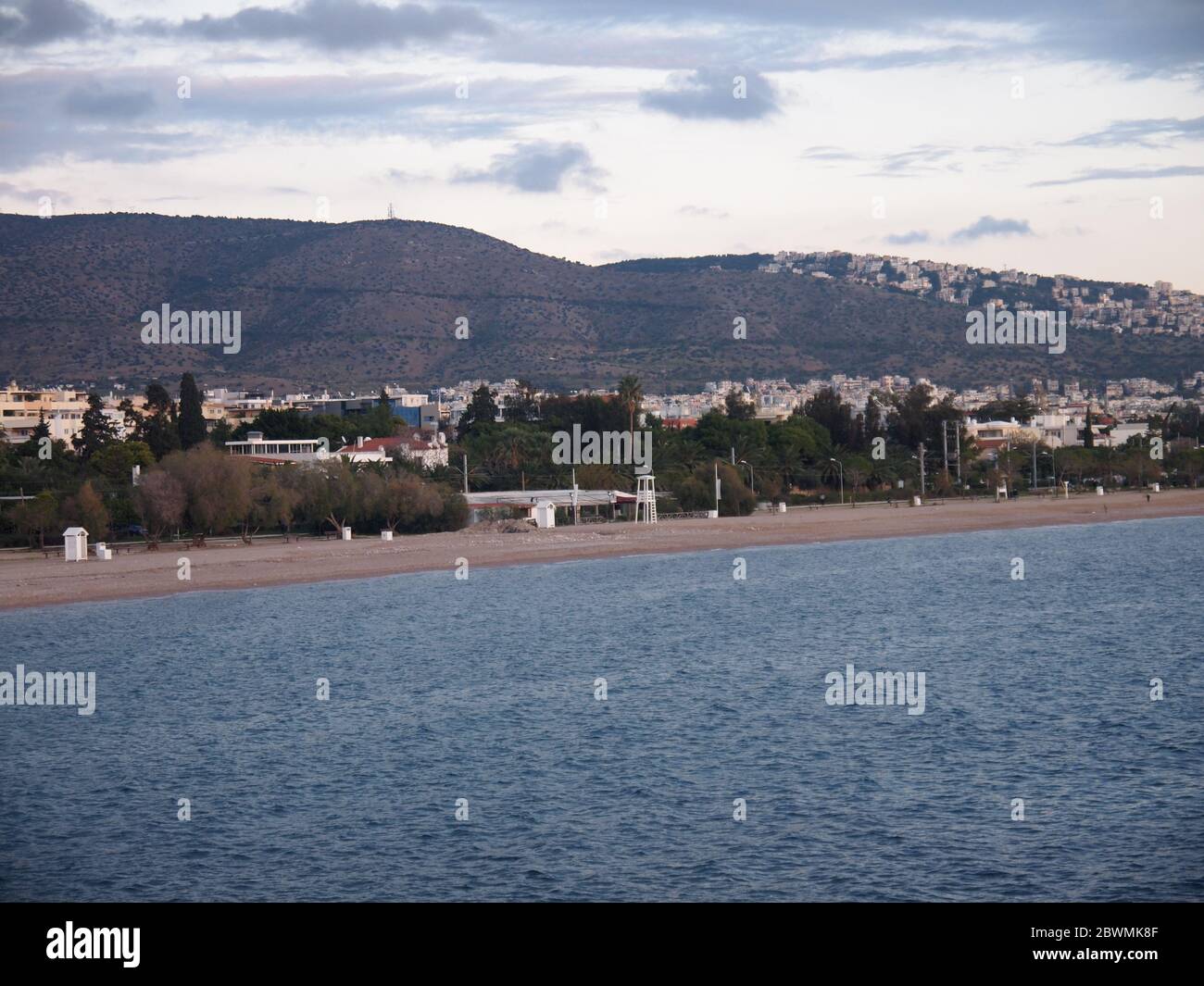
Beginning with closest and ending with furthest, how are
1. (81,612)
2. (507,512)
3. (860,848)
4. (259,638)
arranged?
(860,848) → (259,638) → (81,612) → (507,512)

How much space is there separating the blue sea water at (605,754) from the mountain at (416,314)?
10354cm

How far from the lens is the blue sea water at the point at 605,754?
15898 mm

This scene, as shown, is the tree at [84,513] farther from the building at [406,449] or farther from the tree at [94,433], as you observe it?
the tree at [94,433]

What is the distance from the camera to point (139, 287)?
147 metres

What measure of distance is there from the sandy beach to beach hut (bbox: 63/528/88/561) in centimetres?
80

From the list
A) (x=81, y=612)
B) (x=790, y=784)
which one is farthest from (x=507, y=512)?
(x=790, y=784)

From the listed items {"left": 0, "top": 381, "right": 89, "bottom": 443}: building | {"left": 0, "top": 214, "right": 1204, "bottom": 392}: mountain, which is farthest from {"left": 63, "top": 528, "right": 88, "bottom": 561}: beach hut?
{"left": 0, "top": 214, "right": 1204, "bottom": 392}: mountain

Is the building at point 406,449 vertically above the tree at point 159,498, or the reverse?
the building at point 406,449

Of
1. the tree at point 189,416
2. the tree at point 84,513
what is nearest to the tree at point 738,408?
the tree at point 189,416

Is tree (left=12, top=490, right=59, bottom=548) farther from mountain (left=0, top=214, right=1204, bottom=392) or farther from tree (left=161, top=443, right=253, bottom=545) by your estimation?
mountain (left=0, top=214, right=1204, bottom=392)

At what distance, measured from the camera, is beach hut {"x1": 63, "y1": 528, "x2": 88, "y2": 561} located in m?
49.0
